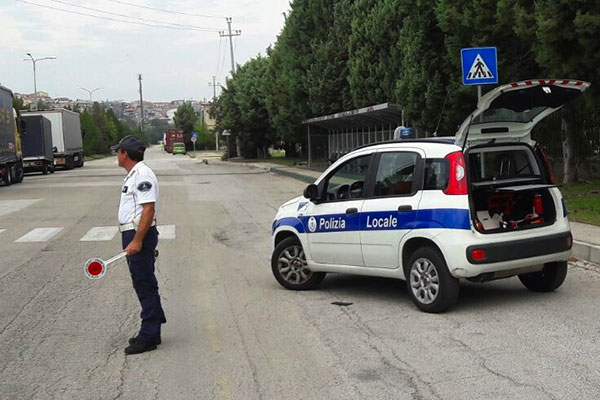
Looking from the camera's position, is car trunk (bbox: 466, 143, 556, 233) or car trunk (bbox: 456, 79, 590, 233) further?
car trunk (bbox: 466, 143, 556, 233)

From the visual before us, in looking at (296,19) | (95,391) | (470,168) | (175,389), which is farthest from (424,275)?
(296,19)

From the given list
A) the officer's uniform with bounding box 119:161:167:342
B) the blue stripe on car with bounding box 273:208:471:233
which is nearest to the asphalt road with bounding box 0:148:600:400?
the officer's uniform with bounding box 119:161:167:342

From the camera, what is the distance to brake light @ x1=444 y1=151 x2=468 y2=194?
682 centimetres

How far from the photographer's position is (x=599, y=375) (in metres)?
5.15

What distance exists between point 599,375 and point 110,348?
3977 mm

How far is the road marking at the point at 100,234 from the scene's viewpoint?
536 inches

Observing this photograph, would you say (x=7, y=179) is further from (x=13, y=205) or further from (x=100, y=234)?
(x=100, y=234)

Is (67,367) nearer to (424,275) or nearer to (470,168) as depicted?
(424,275)

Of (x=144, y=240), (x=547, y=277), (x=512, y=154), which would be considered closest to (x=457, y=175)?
(x=512, y=154)

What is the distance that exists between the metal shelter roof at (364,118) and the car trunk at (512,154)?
14260 millimetres

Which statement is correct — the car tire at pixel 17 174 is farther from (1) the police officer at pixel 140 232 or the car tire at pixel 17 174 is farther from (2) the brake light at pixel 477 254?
(2) the brake light at pixel 477 254

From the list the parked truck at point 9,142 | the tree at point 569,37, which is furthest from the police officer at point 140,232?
the parked truck at point 9,142

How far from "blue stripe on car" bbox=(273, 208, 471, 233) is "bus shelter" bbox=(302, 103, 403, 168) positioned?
12902 millimetres

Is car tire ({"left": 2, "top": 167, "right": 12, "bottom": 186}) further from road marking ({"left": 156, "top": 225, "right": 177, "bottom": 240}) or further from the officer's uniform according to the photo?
the officer's uniform
